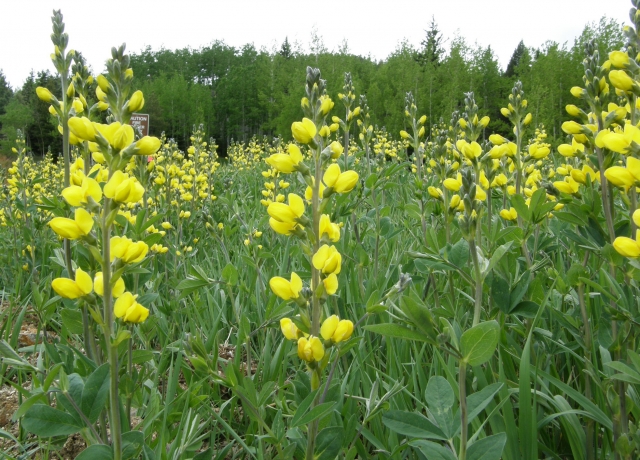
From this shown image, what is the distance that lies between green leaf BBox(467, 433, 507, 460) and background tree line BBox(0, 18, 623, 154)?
2140 millimetres

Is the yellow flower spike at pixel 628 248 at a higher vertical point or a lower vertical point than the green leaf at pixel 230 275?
higher

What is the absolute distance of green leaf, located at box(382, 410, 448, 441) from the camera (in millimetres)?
1070

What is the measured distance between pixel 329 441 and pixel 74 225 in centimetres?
82

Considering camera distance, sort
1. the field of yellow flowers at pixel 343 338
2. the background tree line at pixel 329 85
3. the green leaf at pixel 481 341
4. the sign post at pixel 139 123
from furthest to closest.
A: the background tree line at pixel 329 85 → the sign post at pixel 139 123 → the field of yellow flowers at pixel 343 338 → the green leaf at pixel 481 341

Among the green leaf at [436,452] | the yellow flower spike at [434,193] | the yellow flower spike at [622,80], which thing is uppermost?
the yellow flower spike at [622,80]

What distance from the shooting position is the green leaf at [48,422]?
1.03 metres

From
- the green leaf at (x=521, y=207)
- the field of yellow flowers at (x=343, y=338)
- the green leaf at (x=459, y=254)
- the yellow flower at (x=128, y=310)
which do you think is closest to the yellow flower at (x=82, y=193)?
the field of yellow flowers at (x=343, y=338)

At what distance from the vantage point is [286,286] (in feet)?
3.96

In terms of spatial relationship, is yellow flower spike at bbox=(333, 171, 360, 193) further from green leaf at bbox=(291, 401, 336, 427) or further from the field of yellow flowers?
green leaf at bbox=(291, 401, 336, 427)

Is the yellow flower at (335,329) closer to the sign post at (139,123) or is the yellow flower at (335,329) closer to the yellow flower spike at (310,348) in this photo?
the yellow flower spike at (310,348)

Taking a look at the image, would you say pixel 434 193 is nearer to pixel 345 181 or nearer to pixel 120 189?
pixel 345 181

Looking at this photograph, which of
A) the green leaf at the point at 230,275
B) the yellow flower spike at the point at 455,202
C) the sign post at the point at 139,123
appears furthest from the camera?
the sign post at the point at 139,123

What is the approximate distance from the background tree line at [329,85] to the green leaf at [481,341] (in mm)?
2012

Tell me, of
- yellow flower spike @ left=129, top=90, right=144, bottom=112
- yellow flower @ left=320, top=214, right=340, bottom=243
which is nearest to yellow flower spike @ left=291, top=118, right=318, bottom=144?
yellow flower @ left=320, top=214, right=340, bottom=243
